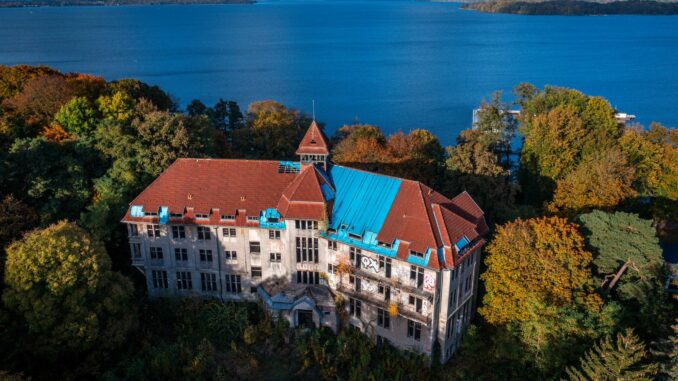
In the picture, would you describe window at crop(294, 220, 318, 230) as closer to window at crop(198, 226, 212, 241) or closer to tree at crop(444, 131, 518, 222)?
window at crop(198, 226, 212, 241)

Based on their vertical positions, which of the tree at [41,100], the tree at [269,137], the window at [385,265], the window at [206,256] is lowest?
the window at [206,256]

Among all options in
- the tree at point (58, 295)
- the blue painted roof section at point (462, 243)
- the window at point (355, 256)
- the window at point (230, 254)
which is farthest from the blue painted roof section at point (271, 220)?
the blue painted roof section at point (462, 243)

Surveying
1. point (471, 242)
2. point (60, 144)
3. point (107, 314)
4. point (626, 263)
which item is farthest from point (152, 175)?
point (626, 263)

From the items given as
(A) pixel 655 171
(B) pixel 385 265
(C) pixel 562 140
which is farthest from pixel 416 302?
(A) pixel 655 171

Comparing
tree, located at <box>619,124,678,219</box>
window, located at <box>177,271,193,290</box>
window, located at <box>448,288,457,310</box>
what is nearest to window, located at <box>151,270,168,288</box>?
window, located at <box>177,271,193,290</box>

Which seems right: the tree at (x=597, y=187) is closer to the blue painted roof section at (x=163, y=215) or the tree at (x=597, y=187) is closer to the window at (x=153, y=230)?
the blue painted roof section at (x=163, y=215)

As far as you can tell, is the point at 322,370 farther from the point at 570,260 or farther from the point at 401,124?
the point at 401,124
